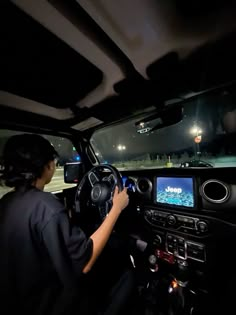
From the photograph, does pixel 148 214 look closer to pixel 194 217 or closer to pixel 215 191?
pixel 194 217

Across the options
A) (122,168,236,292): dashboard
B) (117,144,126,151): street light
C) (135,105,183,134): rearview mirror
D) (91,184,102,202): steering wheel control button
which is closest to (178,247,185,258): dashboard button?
(122,168,236,292): dashboard

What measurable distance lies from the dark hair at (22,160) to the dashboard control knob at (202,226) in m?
1.35

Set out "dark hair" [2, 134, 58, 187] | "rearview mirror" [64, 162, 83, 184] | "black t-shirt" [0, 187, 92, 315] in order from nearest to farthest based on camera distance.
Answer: "black t-shirt" [0, 187, 92, 315]
"dark hair" [2, 134, 58, 187]
"rearview mirror" [64, 162, 83, 184]

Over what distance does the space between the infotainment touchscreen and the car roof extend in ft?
2.99

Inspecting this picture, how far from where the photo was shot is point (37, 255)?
2.62 ft

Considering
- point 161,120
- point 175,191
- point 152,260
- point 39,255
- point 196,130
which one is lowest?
point 152,260

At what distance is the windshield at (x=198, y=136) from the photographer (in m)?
1.70

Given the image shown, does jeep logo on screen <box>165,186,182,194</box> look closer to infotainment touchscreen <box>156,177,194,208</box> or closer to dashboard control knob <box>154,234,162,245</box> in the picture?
infotainment touchscreen <box>156,177,194,208</box>

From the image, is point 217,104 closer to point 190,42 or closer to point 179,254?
point 190,42

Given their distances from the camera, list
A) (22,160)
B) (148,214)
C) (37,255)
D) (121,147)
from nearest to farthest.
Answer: (37,255), (22,160), (148,214), (121,147)

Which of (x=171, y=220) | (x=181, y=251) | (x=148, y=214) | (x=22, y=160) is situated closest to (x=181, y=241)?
(x=181, y=251)

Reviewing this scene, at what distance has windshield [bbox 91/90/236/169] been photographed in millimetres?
1695

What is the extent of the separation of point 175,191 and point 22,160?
1356mm

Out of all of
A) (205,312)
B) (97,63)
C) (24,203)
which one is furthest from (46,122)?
(205,312)
